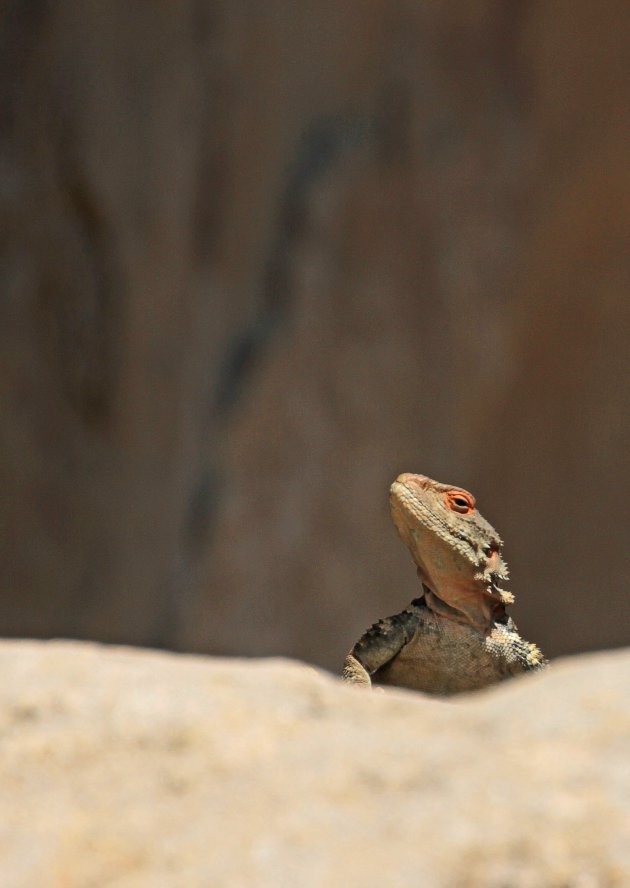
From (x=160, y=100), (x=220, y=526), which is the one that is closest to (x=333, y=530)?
(x=220, y=526)

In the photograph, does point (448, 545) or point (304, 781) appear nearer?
point (304, 781)

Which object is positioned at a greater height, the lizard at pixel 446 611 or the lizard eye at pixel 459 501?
the lizard eye at pixel 459 501

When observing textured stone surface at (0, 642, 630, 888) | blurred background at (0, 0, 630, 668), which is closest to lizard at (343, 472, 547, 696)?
textured stone surface at (0, 642, 630, 888)

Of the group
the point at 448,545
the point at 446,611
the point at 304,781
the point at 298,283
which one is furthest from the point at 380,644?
the point at 298,283

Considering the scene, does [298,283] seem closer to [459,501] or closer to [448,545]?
[459,501]

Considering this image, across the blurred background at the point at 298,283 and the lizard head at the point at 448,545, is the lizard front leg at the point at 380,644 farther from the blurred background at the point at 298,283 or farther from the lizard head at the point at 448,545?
the blurred background at the point at 298,283

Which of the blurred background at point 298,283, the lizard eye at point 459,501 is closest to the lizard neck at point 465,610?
the lizard eye at point 459,501
